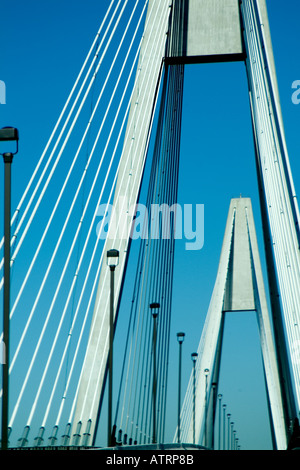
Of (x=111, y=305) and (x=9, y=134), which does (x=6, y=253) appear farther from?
(x=111, y=305)

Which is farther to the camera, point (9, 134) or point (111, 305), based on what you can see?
point (111, 305)

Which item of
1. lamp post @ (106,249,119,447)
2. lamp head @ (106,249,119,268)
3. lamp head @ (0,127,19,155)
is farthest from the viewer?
lamp head @ (106,249,119,268)

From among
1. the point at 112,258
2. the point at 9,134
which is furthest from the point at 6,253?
the point at 112,258

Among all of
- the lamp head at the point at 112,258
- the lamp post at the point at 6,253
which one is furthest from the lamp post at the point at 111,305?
the lamp post at the point at 6,253

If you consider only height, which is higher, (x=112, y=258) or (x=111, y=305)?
(x=112, y=258)

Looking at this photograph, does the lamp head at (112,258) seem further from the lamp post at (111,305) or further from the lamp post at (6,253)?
the lamp post at (6,253)

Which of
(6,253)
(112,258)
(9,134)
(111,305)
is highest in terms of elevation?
(112,258)

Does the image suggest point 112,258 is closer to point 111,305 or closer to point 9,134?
point 111,305

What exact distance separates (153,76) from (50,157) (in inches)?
202

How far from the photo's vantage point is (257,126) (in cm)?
1808

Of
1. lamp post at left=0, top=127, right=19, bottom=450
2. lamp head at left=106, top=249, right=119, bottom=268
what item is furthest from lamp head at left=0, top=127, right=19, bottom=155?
lamp head at left=106, top=249, right=119, bottom=268

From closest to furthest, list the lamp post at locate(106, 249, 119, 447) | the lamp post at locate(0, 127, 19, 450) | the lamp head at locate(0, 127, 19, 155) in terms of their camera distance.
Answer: the lamp post at locate(0, 127, 19, 450), the lamp head at locate(0, 127, 19, 155), the lamp post at locate(106, 249, 119, 447)

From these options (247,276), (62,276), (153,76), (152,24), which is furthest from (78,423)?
(247,276)

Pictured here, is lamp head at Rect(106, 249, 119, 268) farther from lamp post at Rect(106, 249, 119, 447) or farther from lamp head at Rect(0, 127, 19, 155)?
lamp head at Rect(0, 127, 19, 155)
